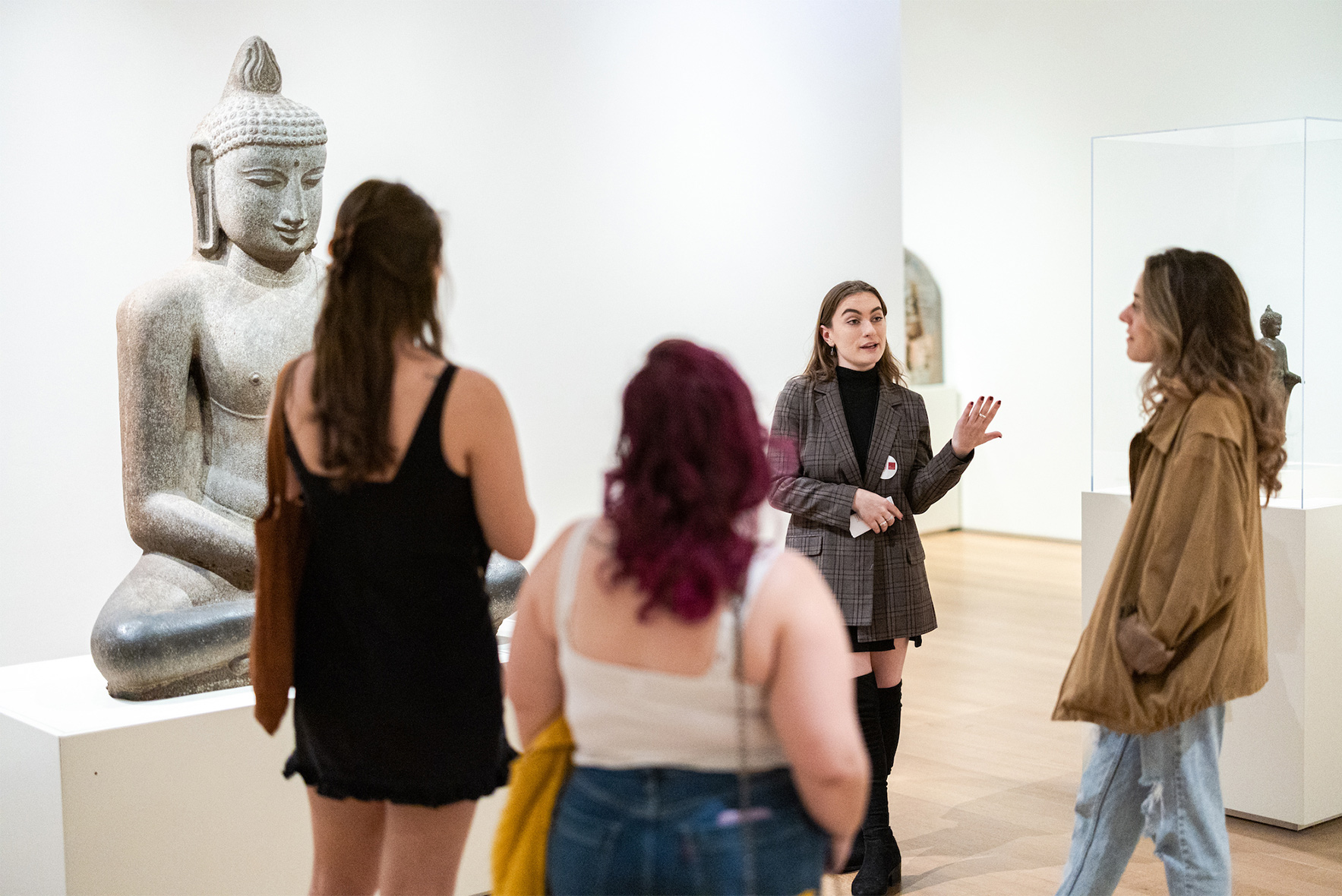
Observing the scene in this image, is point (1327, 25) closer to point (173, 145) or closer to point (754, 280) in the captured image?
point (754, 280)

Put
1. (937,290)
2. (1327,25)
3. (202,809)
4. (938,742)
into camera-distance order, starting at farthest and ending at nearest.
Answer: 1. (937,290)
2. (1327,25)
3. (938,742)
4. (202,809)

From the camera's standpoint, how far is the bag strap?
1.96 meters

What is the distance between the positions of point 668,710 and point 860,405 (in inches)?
75.5

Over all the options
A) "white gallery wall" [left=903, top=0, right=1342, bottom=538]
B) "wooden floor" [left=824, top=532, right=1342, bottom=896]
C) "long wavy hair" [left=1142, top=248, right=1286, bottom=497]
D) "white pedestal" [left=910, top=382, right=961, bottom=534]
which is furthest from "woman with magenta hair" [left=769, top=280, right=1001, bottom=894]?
"white pedestal" [left=910, top=382, right=961, bottom=534]

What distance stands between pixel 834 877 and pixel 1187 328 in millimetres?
1735

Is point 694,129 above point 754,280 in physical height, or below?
above

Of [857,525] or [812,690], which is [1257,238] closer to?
[857,525]

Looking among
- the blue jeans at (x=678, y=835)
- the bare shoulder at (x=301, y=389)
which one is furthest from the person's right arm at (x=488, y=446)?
the blue jeans at (x=678, y=835)

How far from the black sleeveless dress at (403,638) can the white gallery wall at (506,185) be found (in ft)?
8.43

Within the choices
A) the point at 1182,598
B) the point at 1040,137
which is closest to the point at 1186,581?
the point at 1182,598

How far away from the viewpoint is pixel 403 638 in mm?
1908

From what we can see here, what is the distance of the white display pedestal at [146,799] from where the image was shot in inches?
111

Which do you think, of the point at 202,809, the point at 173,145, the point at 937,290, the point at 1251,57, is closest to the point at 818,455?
the point at 202,809

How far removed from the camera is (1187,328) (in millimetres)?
2477
